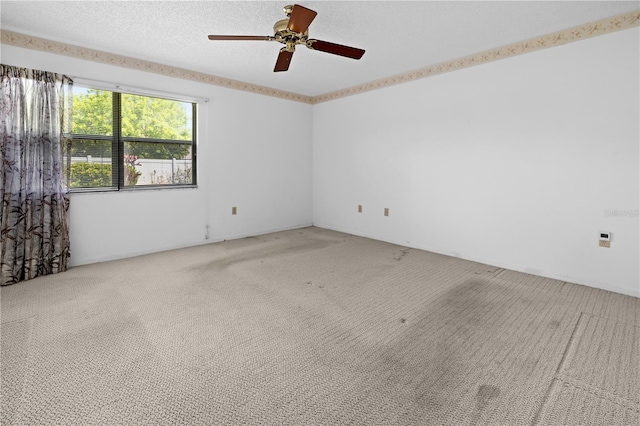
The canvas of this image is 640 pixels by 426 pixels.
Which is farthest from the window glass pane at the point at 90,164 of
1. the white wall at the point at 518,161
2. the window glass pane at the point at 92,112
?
the white wall at the point at 518,161

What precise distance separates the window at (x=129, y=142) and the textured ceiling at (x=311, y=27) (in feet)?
1.86

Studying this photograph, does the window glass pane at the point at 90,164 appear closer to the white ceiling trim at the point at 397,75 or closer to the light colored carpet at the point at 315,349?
the white ceiling trim at the point at 397,75

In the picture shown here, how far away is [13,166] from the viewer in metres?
3.11

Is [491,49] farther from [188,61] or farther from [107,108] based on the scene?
[107,108]

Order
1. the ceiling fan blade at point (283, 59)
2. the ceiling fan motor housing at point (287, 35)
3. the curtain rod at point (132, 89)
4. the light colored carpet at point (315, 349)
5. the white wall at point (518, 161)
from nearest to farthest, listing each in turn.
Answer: the light colored carpet at point (315, 349) → the ceiling fan motor housing at point (287, 35) → the ceiling fan blade at point (283, 59) → the white wall at point (518, 161) → the curtain rod at point (132, 89)

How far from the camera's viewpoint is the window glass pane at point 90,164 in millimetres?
3617

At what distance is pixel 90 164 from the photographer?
373 centimetres

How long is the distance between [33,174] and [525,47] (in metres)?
5.06

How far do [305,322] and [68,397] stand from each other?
136cm

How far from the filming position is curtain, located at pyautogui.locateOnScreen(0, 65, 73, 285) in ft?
10.1

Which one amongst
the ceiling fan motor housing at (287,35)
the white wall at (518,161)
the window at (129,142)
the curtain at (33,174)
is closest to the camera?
the ceiling fan motor housing at (287,35)

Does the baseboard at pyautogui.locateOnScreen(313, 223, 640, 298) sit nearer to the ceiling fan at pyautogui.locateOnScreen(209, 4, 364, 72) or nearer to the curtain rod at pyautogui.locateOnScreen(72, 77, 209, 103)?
the ceiling fan at pyautogui.locateOnScreen(209, 4, 364, 72)

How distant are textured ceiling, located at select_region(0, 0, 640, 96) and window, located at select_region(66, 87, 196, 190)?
1.86ft

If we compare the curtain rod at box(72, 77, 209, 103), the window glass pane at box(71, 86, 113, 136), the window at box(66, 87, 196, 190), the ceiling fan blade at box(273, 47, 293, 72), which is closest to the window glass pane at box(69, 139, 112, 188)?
the window at box(66, 87, 196, 190)
